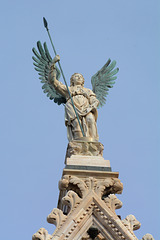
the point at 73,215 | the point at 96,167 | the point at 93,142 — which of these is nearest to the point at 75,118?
the point at 93,142

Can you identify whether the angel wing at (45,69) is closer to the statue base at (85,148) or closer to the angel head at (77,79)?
the angel head at (77,79)

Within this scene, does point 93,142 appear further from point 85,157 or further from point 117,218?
point 117,218

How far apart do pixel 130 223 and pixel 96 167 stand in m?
1.78

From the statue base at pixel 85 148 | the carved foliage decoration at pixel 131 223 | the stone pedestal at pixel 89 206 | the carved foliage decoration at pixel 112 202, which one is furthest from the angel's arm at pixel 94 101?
the carved foliage decoration at pixel 131 223

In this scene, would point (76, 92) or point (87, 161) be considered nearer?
point (87, 161)

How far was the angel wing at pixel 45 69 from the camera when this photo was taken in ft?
59.5

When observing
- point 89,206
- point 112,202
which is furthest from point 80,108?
point 89,206

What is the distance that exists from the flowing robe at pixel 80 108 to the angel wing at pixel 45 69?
0.30m

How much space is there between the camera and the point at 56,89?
1794 centimetres

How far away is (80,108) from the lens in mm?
17109

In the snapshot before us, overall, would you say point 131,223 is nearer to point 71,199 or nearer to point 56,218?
point 71,199

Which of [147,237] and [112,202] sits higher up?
[112,202]

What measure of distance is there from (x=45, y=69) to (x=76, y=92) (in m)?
1.39

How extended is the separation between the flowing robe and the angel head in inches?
7.3
